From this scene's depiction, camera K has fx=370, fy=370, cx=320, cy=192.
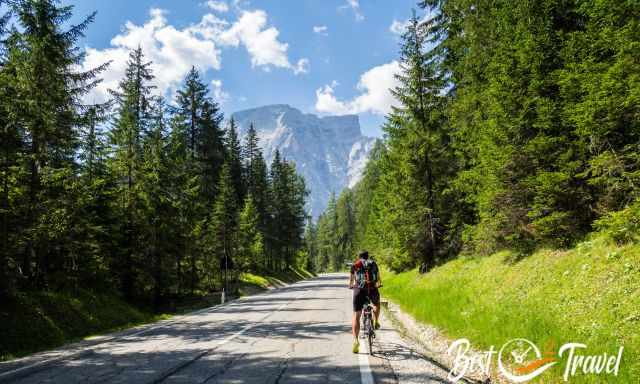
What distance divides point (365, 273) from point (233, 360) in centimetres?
334

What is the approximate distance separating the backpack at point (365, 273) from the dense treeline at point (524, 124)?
5.10 metres

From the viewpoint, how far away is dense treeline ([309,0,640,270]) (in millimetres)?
8727

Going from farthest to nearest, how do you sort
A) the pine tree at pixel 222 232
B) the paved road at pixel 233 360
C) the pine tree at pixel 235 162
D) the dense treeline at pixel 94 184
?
the pine tree at pixel 235 162
the pine tree at pixel 222 232
the dense treeline at pixel 94 184
the paved road at pixel 233 360

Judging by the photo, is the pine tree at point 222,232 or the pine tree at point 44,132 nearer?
the pine tree at point 44,132

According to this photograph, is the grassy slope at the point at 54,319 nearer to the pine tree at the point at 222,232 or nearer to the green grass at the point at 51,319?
the green grass at the point at 51,319

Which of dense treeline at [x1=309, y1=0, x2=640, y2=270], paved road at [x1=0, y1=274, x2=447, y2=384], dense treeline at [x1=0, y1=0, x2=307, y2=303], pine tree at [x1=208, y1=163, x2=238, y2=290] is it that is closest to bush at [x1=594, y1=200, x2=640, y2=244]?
dense treeline at [x1=309, y1=0, x2=640, y2=270]

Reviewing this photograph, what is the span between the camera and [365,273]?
27.9 feet

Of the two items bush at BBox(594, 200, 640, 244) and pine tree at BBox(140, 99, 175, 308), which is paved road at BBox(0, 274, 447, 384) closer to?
bush at BBox(594, 200, 640, 244)

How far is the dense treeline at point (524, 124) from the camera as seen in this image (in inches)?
344

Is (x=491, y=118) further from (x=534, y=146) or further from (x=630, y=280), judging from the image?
(x=630, y=280)

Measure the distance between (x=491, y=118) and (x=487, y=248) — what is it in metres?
5.31

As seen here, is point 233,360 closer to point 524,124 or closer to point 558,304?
point 558,304

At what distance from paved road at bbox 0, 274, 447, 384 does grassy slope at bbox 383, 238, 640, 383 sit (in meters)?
2.01

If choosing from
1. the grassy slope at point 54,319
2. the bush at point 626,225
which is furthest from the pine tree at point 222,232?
the bush at point 626,225
